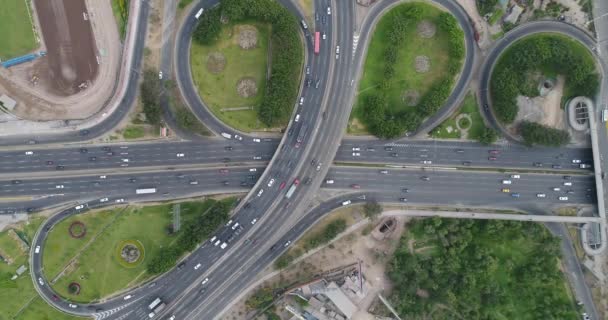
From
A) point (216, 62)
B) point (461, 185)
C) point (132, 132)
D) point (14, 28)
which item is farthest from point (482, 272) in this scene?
point (14, 28)

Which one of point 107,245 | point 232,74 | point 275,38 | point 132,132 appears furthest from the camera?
point 232,74

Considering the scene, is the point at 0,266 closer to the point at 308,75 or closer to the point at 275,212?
the point at 275,212

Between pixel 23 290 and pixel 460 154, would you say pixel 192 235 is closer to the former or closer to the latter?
pixel 23 290

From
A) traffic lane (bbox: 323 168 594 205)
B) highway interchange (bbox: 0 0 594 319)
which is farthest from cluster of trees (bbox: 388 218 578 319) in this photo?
highway interchange (bbox: 0 0 594 319)

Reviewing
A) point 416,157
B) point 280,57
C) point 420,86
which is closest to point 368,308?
point 416,157

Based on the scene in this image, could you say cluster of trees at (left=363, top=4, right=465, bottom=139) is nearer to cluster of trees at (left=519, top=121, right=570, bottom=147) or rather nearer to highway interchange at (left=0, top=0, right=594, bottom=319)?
highway interchange at (left=0, top=0, right=594, bottom=319)

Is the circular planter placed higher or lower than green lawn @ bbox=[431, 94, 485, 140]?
lower
